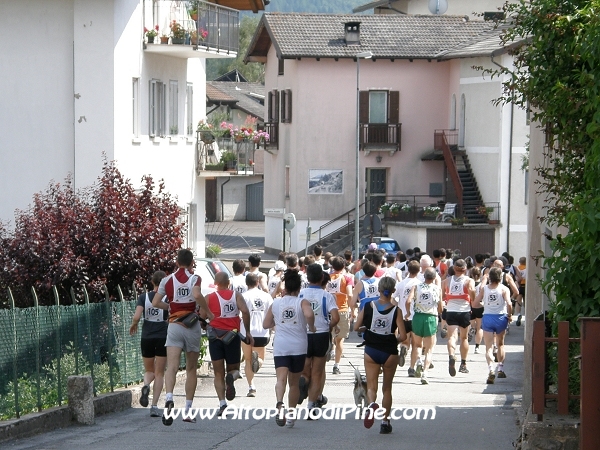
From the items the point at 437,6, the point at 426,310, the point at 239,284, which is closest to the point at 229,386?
the point at 239,284

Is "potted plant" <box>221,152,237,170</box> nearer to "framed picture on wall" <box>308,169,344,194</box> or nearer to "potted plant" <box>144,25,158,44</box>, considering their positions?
"potted plant" <box>144,25,158,44</box>

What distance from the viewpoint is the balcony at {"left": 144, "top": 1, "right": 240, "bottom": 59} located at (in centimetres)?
2819

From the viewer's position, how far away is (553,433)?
9141mm

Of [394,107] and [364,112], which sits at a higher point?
[394,107]

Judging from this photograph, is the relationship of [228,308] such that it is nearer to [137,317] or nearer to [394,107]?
[137,317]

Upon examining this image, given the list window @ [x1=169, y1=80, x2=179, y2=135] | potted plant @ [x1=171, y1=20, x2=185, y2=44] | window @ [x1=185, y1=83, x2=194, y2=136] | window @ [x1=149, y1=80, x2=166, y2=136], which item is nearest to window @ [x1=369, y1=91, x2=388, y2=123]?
window @ [x1=185, y1=83, x2=194, y2=136]

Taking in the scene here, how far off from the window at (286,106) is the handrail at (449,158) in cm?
675

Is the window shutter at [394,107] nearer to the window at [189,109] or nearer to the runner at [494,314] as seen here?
the window at [189,109]

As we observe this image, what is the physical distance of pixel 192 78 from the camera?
106ft

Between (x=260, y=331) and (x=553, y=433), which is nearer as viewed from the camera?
(x=553, y=433)

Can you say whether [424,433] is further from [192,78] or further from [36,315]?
[192,78]

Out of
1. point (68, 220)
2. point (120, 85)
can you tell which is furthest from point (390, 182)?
point (68, 220)

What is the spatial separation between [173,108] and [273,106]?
26.7m

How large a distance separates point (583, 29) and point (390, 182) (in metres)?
43.6
